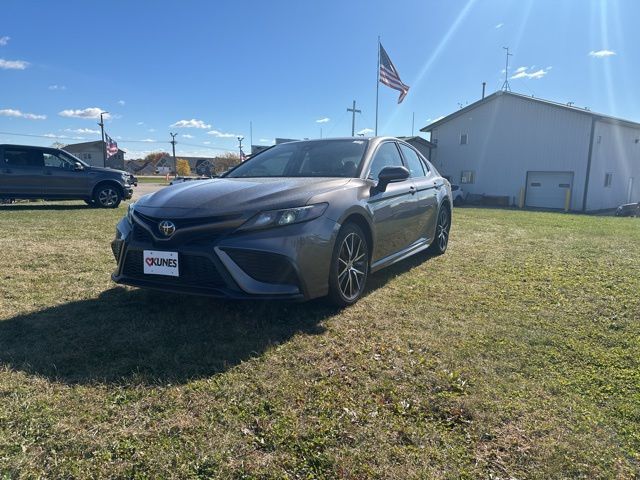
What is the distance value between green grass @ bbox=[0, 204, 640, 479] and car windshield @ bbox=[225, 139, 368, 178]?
4.06ft

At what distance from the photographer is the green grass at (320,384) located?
1772 mm

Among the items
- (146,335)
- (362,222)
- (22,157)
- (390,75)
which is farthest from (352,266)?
(390,75)

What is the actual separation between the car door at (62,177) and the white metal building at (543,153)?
21.3m

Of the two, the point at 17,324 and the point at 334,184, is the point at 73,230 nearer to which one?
the point at 17,324

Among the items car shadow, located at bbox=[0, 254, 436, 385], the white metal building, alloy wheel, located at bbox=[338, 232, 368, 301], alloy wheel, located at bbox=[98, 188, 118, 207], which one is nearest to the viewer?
car shadow, located at bbox=[0, 254, 436, 385]

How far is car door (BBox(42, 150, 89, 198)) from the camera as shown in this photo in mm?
11266

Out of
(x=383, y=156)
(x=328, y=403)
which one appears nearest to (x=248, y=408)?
(x=328, y=403)

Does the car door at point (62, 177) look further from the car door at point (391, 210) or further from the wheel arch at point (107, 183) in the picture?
the car door at point (391, 210)

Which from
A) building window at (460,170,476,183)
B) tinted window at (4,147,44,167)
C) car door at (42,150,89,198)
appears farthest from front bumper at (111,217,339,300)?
building window at (460,170,476,183)

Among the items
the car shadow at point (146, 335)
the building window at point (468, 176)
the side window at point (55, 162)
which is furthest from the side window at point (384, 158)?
the building window at point (468, 176)

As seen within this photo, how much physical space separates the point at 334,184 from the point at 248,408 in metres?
1.94

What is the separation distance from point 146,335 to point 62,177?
34.1 feet

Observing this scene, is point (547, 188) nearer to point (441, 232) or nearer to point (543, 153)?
point (543, 153)

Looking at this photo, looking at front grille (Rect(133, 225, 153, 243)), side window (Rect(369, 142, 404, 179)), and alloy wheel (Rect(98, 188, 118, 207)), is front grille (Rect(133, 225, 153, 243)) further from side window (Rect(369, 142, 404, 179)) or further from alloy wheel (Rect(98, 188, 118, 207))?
alloy wheel (Rect(98, 188, 118, 207))
